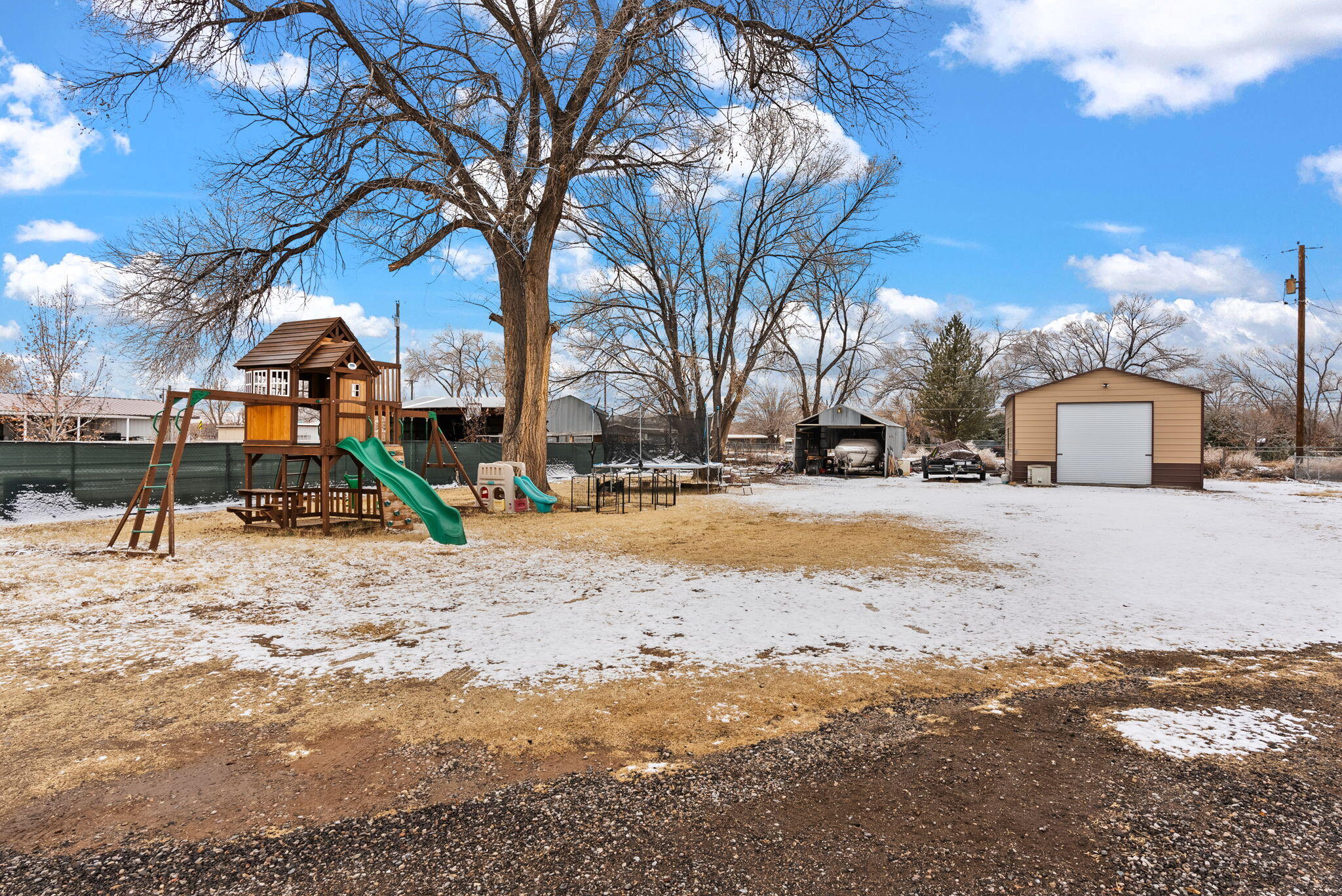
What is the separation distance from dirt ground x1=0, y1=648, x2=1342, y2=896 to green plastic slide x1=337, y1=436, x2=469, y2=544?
6.06 metres

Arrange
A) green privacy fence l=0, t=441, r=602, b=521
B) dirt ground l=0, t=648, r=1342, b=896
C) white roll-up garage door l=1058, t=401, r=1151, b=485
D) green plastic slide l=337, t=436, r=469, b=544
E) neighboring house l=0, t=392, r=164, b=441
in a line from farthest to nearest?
neighboring house l=0, t=392, r=164, b=441
white roll-up garage door l=1058, t=401, r=1151, b=485
green privacy fence l=0, t=441, r=602, b=521
green plastic slide l=337, t=436, r=469, b=544
dirt ground l=0, t=648, r=1342, b=896

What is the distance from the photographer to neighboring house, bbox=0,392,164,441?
22.7 m

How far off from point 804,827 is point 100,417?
139 feet

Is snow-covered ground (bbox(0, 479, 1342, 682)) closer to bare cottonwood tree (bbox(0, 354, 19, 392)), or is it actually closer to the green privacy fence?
the green privacy fence

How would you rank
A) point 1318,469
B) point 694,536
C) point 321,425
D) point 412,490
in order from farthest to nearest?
1. point 1318,469
2. point 321,425
3. point 694,536
4. point 412,490

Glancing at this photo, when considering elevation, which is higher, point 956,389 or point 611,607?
point 956,389

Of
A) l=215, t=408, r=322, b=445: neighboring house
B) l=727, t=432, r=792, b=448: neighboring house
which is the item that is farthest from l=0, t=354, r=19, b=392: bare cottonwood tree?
l=727, t=432, r=792, b=448: neighboring house

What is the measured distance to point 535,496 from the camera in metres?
13.2

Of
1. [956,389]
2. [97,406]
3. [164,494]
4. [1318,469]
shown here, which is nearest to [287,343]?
[164,494]

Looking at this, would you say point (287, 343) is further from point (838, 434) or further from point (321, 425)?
point (838, 434)

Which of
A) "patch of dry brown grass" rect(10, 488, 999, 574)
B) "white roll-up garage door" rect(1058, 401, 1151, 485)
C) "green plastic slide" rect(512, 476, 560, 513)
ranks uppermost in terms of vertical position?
"white roll-up garage door" rect(1058, 401, 1151, 485)

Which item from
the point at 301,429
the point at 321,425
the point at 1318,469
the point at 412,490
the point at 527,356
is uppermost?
the point at 527,356

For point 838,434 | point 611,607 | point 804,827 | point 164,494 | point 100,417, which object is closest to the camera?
point 804,827

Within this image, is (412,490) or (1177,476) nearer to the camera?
(412,490)
